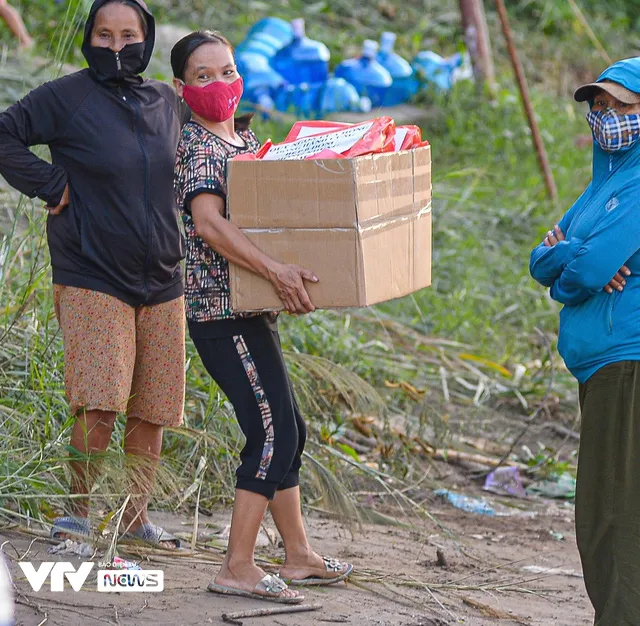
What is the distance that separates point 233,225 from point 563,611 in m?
1.82

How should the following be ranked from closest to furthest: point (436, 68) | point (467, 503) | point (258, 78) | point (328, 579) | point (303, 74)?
point (328, 579), point (467, 503), point (258, 78), point (303, 74), point (436, 68)

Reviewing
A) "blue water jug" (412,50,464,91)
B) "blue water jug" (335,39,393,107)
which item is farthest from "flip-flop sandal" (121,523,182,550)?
"blue water jug" (412,50,464,91)

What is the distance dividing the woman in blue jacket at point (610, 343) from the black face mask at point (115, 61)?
4.69 ft

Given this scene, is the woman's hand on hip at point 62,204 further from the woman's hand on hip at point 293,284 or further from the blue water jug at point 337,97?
the blue water jug at point 337,97

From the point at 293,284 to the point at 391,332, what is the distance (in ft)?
11.3

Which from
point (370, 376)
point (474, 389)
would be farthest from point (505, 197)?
point (370, 376)

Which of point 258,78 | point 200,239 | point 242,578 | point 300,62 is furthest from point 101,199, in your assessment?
point 300,62

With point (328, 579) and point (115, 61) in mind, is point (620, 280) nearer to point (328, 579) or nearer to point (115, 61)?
point (328, 579)

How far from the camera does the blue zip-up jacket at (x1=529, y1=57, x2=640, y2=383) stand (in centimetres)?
300

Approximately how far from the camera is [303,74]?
368 inches

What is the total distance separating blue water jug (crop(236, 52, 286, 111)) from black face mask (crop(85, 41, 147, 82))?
543 centimetres

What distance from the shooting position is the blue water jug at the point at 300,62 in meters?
9.25

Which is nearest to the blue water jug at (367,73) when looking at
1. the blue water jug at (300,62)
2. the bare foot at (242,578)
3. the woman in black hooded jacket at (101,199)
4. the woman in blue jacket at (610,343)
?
the blue water jug at (300,62)

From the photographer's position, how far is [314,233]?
301 centimetres
